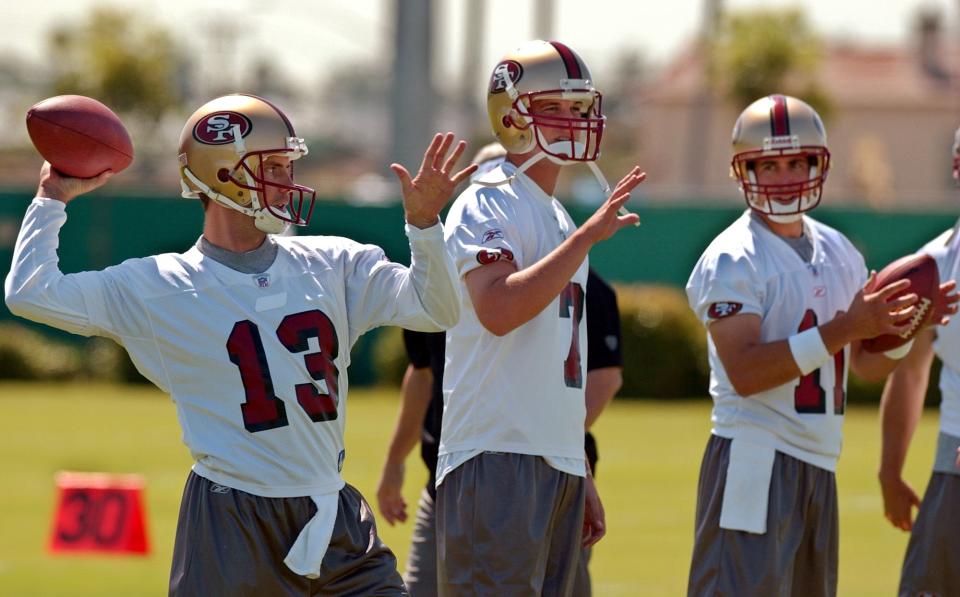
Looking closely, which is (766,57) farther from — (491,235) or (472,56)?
(491,235)

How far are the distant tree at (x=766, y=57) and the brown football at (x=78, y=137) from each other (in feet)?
95.6

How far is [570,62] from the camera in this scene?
16.0ft

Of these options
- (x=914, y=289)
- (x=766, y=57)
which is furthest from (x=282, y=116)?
(x=766, y=57)

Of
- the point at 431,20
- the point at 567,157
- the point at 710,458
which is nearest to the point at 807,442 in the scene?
the point at 710,458

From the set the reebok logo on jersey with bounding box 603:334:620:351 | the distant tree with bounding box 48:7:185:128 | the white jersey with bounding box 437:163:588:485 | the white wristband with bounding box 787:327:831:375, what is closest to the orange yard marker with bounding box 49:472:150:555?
the reebok logo on jersey with bounding box 603:334:620:351

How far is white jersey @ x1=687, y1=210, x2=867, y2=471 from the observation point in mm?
5184

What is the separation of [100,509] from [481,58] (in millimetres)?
34380

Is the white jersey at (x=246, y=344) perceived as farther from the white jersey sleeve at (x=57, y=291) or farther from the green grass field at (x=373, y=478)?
the green grass field at (x=373, y=478)

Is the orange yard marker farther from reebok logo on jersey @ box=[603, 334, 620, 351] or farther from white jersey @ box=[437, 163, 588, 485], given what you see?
white jersey @ box=[437, 163, 588, 485]

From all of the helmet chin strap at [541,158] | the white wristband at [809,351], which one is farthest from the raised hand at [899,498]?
the helmet chin strap at [541,158]

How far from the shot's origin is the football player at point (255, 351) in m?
4.34

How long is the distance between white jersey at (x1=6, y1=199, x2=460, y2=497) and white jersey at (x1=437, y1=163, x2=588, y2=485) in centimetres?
34

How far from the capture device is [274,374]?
4.37 meters

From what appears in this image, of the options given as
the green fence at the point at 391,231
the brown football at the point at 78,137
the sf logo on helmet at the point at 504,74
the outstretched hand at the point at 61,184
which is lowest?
the green fence at the point at 391,231
